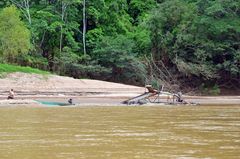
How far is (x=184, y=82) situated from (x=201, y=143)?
37.8 m

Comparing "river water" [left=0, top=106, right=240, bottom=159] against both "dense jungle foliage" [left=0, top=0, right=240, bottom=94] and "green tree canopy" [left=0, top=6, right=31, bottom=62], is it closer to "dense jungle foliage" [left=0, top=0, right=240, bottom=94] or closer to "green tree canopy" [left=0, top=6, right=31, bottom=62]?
"green tree canopy" [left=0, top=6, right=31, bottom=62]

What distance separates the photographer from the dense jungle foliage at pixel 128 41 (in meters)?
47.2

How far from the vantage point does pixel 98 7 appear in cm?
5859

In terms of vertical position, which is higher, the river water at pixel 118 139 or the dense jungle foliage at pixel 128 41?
the dense jungle foliage at pixel 128 41

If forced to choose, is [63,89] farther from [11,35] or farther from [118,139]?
[118,139]

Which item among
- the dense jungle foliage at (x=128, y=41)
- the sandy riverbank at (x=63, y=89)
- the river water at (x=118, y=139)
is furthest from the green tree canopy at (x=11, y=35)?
the river water at (x=118, y=139)

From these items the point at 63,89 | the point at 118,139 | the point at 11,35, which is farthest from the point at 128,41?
the point at 118,139

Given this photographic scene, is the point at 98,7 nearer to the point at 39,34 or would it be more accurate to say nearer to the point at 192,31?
the point at 39,34

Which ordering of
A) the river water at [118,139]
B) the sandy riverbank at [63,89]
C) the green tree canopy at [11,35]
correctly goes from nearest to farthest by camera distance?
the river water at [118,139] < the sandy riverbank at [63,89] < the green tree canopy at [11,35]

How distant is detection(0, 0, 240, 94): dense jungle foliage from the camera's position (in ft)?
155

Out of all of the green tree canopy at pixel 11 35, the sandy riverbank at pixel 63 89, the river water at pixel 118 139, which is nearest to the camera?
the river water at pixel 118 139

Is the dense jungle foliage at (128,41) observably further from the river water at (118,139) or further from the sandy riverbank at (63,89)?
the river water at (118,139)

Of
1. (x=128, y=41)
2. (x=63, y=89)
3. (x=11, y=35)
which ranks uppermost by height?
(x=128, y=41)

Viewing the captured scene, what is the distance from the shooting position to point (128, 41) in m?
54.0
